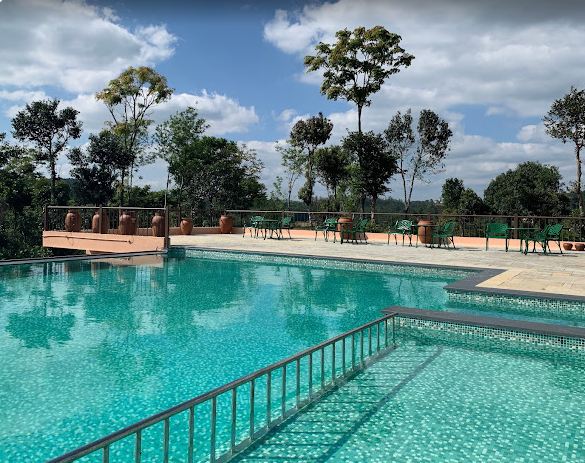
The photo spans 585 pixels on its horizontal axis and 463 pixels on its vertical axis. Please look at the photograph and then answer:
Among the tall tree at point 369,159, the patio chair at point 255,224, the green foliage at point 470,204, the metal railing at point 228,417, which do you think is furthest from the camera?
the green foliage at point 470,204

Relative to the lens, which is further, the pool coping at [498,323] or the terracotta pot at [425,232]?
the terracotta pot at [425,232]

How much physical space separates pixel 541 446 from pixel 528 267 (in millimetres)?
6823

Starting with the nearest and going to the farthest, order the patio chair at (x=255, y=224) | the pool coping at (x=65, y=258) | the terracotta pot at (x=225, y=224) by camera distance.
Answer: the pool coping at (x=65, y=258) < the patio chair at (x=255, y=224) < the terracotta pot at (x=225, y=224)

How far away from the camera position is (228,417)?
331cm

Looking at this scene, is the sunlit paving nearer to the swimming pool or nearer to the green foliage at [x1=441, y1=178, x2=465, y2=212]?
the swimming pool

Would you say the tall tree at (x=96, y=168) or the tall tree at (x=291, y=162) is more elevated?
the tall tree at (x=291, y=162)

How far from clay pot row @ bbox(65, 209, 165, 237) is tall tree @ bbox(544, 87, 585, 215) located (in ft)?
53.1

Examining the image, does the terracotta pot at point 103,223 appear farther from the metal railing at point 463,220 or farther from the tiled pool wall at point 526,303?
the tiled pool wall at point 526,303

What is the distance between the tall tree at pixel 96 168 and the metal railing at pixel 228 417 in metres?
21.6

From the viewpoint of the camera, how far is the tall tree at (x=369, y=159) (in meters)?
22.2

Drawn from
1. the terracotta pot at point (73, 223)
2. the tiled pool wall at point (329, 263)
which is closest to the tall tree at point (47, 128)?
the terracotta pot at point (73, 223)

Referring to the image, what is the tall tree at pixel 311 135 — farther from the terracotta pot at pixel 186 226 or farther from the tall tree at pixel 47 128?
the terracotta pot at pixel 186 226

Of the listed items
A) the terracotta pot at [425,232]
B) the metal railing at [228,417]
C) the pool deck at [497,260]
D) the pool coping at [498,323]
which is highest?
the terracotta pot at [425,232]

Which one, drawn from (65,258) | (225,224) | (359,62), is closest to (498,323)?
(65,258)
